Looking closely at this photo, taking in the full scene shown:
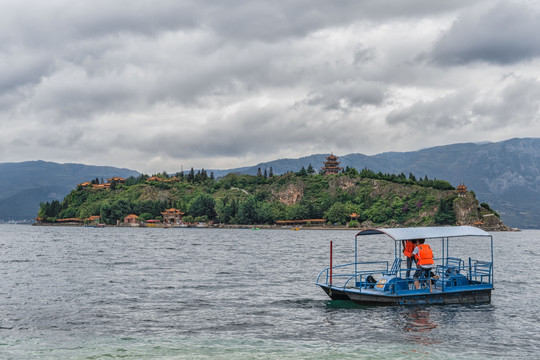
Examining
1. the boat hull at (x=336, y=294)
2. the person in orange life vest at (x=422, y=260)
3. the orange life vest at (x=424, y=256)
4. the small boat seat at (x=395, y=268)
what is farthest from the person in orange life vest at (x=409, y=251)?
the boat hull at (x=336, y=294)

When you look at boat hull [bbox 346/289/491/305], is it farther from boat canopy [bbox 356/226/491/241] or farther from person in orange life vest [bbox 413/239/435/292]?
boat canopy [bbox 356/226/491/241]

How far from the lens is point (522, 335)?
31.3 metres

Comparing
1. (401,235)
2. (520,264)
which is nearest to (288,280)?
(401,235)

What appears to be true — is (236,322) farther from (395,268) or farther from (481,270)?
(481,270)

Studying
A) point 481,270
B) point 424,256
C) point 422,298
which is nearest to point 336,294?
point 422,298

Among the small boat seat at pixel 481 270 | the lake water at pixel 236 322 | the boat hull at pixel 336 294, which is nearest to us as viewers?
the lake water at pixel 236 322

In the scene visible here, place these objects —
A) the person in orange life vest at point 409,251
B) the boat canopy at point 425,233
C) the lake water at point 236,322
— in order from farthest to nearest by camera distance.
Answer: the person in orange life vest at point 409,251 → the boat canopy at point 425,233 → the lake water at point 236,322

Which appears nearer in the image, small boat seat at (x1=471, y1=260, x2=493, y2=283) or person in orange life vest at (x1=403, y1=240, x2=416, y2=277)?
person in orange life vest at (x1=403, y1=240, x2=416, y2=277)

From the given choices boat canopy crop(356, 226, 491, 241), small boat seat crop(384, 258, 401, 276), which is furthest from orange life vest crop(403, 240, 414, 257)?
small boat seat crop(384, 258, 401, 276)

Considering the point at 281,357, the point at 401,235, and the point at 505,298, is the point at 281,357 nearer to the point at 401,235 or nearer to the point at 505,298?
the point at 401,235

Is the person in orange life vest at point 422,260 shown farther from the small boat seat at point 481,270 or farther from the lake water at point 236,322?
the small boat seat at point 481,270

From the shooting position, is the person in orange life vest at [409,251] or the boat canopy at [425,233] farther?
the person in orange life vest at [409,251]

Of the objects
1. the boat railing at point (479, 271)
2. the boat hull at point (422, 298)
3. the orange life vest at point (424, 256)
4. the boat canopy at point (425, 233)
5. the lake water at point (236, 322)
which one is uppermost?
the boat canopy at point (425, 233)

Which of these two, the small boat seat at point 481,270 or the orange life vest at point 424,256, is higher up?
the orange life vest at point 424,256
